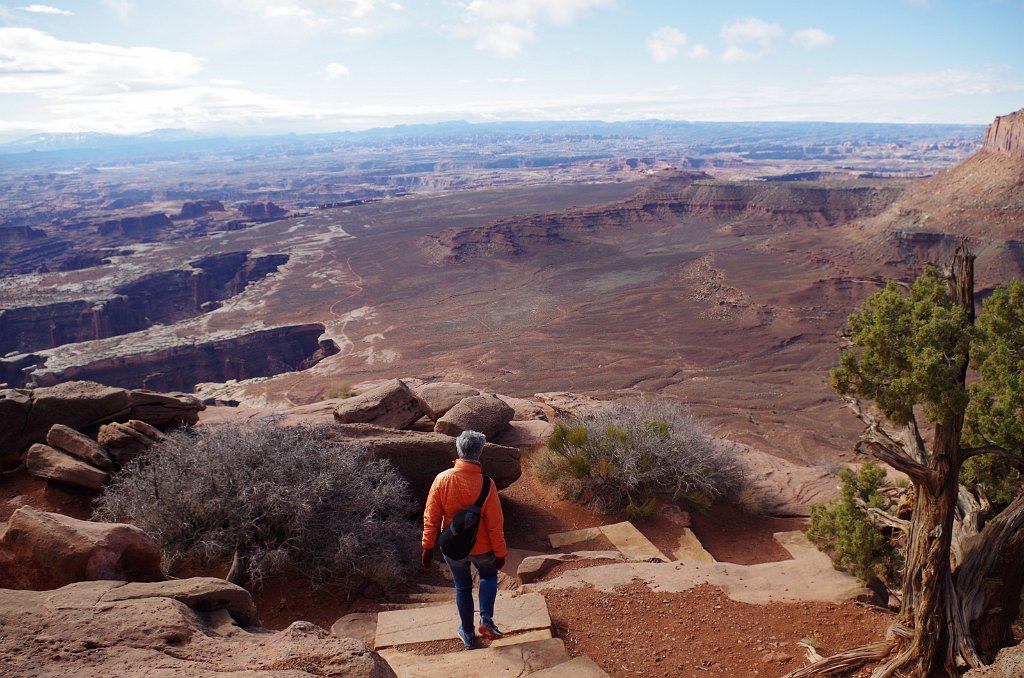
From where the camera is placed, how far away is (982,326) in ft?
16.8

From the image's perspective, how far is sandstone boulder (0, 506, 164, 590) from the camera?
4.73 metres

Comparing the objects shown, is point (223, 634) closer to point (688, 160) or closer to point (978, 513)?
point (978, 513)

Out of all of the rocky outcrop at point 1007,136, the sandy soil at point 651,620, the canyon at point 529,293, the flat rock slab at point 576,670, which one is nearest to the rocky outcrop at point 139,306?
the canyon at point 529,293

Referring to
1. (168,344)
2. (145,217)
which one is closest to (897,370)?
(168,344)

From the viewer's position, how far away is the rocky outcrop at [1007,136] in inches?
2024

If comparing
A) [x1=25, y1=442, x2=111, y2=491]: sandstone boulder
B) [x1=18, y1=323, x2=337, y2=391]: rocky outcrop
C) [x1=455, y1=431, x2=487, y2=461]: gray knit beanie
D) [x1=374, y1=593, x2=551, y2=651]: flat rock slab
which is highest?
[x1=455, y1=431, x2=487, y2=461]: gray knit beanie

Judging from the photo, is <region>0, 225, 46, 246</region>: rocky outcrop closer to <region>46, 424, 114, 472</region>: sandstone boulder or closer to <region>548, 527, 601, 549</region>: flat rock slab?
<region>46, 424, 114, 472</region>: sandstone boulder

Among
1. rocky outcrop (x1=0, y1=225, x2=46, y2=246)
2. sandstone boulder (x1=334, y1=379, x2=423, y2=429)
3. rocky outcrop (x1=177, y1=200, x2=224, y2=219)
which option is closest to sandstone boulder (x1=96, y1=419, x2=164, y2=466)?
sandstone boulder (x1=334, y1=379, x2=423, y2=429)

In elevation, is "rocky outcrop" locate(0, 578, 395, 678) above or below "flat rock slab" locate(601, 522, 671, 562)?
above

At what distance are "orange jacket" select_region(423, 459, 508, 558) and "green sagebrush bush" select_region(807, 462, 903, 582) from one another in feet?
12.5

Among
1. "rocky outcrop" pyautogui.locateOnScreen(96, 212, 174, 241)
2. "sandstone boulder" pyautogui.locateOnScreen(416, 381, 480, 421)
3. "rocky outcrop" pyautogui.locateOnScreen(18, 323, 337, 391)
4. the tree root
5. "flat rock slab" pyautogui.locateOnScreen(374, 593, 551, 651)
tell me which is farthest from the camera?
"rocky outcrop" pyautogui.locateOnScreen(96, 212, 174, 241)

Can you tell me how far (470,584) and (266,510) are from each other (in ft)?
10.3

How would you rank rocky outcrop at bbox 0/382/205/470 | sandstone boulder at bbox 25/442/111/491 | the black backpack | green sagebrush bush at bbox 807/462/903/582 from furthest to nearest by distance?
rocky outcrop at bbox 0/382/205/470 → sandstone boulder at bbox 25/442/111/491 → green sagebrush bush at bbox 807/462/903/582 → the black backpack

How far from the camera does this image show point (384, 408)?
37.8 feet
